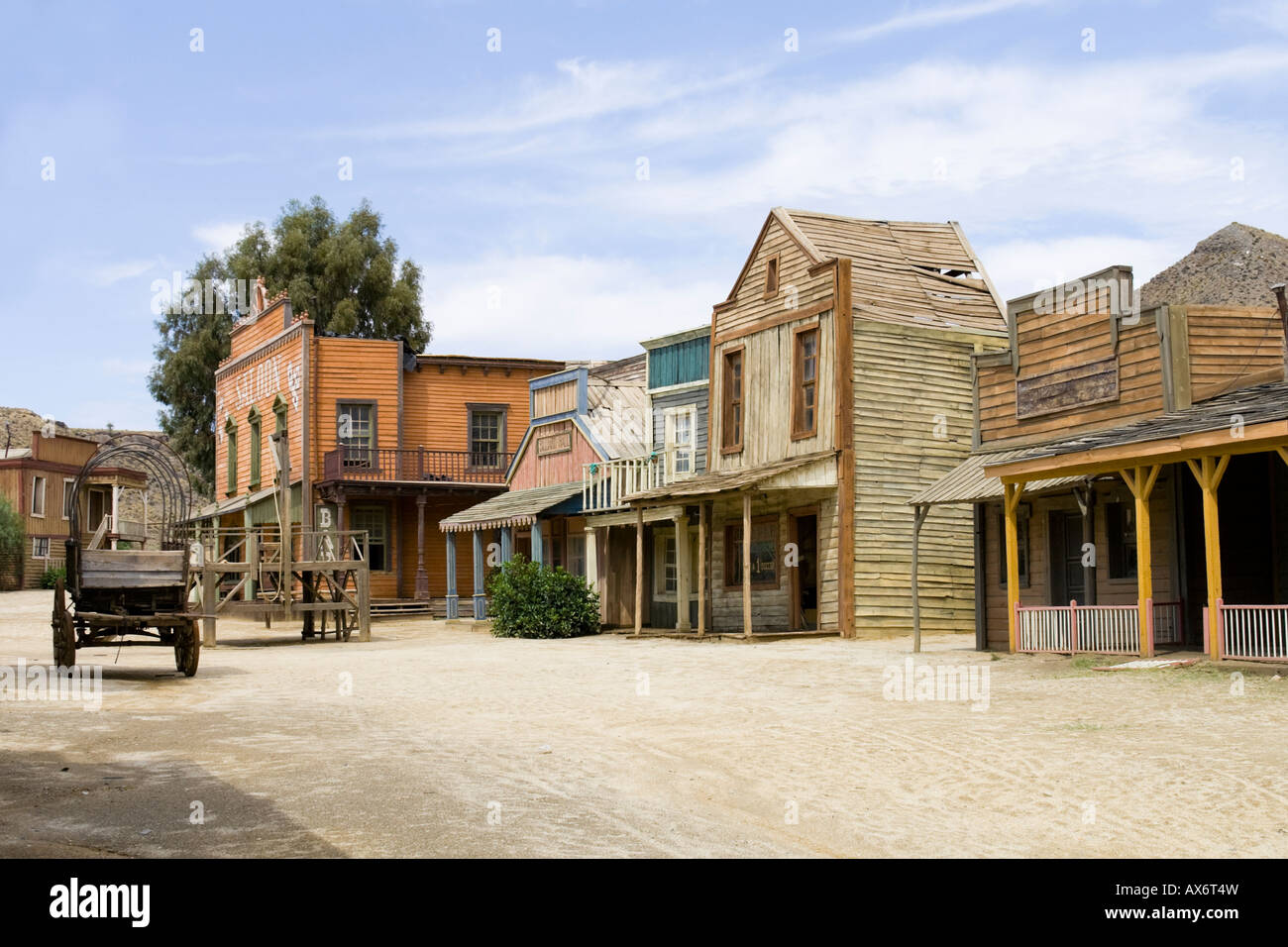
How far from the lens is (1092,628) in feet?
57.5

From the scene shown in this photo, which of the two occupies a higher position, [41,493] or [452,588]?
[41,493]

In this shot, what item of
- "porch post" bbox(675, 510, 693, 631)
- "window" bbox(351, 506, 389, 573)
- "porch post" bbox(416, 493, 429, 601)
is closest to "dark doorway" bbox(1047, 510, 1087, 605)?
"porch post" bbox(675, 510, 693, 631)

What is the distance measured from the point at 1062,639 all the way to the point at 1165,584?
1.50 meters

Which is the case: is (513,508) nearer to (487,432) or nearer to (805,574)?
(805,574)

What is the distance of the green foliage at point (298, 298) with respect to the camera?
4944 cm

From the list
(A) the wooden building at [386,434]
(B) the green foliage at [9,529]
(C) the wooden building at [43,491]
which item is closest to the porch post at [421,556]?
(A) the wooden building at [386,434]

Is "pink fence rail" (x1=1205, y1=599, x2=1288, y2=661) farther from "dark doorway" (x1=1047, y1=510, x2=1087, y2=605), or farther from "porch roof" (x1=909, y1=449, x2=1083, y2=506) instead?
"dark doorway" (x1=1047, y1=510, x2=1087, y2=605)

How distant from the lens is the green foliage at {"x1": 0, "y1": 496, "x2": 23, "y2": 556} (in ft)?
155

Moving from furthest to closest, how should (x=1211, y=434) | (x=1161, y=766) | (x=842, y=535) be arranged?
(x=842, y=535), (x=1211, y=434), (x=1161, y=766)

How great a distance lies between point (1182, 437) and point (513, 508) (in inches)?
765


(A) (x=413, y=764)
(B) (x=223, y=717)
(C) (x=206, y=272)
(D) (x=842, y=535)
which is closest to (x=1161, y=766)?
(A) (x=413, y=764)

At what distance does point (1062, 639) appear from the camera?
18047 mm

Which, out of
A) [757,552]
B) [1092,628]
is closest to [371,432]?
[757,552]

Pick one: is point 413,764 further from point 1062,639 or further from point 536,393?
point 536,393
